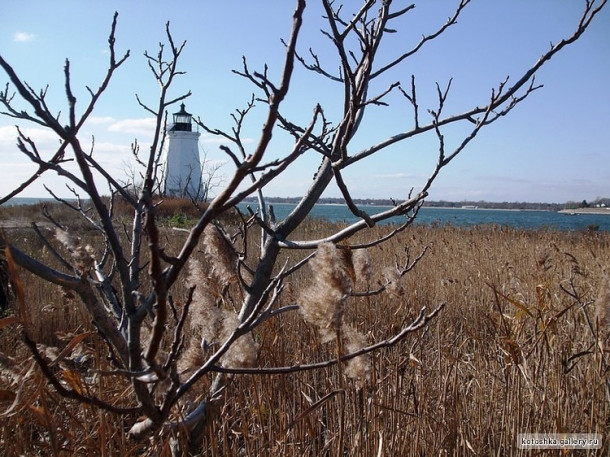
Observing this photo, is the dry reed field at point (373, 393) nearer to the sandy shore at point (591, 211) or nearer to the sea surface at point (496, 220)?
the sea surface at point (496, 220)

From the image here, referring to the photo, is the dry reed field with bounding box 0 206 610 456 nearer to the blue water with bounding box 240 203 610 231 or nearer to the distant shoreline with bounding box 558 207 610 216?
the blue water with bounding box 240 203 610 231

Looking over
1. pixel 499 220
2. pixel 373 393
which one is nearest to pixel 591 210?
pixel 499 220

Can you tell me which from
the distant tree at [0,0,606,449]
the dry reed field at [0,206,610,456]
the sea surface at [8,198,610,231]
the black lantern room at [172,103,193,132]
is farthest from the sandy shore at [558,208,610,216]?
the distant tree at [0,0,606,449]

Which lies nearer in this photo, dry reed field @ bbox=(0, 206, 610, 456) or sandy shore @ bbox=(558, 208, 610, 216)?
dry reed field @ bbox=(0, 206, 610, 456)

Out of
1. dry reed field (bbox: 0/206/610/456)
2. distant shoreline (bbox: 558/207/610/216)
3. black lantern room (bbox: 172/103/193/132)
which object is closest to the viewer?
dry reed field (bbox: 0/206/610/456)

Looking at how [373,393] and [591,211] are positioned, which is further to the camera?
[591,211]

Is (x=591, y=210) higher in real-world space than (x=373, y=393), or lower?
lower

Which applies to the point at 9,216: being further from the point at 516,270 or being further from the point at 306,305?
the point at 306,305

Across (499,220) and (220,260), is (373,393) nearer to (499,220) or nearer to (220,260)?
(220,260)

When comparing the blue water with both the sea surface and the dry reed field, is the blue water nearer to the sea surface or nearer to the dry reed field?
the sea surface

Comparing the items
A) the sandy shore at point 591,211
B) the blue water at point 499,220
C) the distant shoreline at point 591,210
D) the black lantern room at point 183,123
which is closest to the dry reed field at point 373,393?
the blue water at point 499,220

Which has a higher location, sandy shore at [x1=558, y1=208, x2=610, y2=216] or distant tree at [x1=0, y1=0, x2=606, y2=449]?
distant tree at [x1=0, y1=0, x2=606, y2=449]

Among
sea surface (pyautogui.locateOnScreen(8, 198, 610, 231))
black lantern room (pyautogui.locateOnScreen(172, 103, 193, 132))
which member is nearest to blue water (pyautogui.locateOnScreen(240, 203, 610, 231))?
sea surface (pyautogui.locateOnScreen(8, 198, 610, 231))

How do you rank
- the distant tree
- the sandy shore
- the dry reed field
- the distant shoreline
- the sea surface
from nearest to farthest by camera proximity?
the distant tree
the dry reed field
the sea surface
the distant shoreline
the sandy shore
